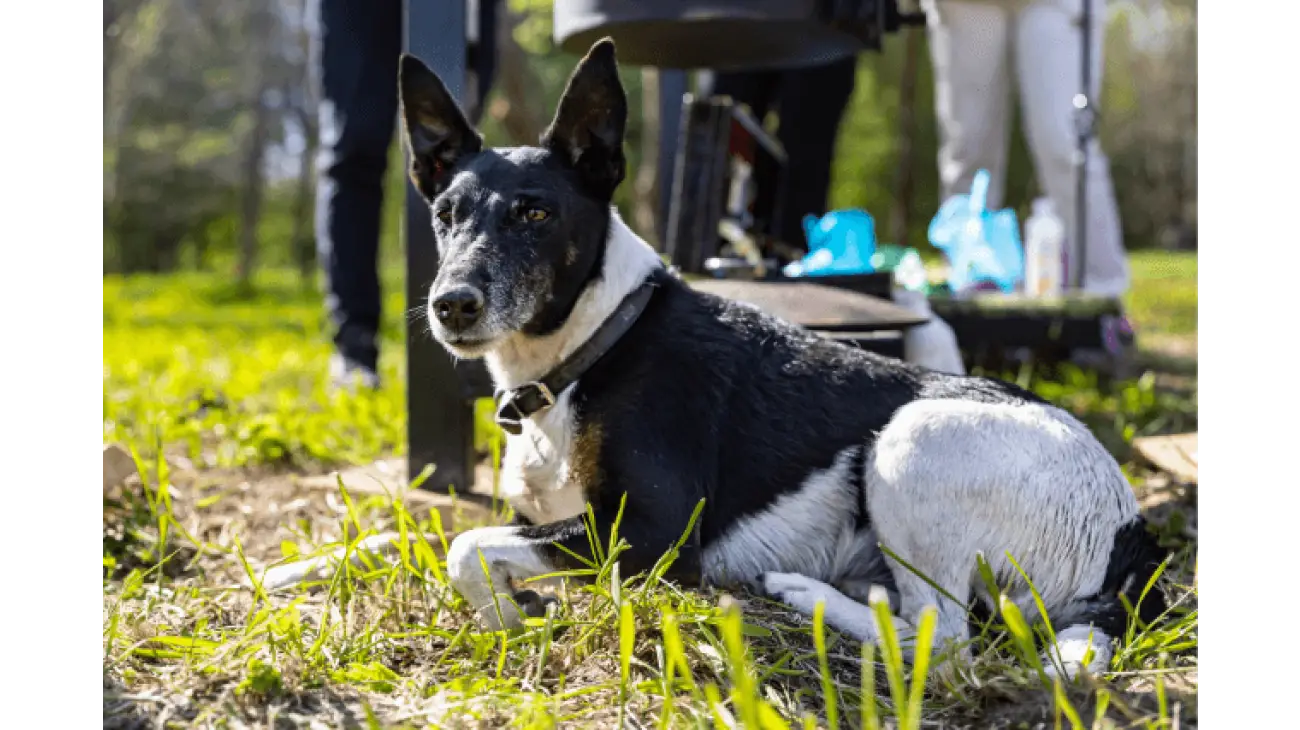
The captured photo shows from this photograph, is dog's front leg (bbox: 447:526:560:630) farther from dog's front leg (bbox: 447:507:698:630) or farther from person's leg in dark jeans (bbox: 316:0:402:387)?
person's leg in dark jeans (bbox: 316:0:402:387)

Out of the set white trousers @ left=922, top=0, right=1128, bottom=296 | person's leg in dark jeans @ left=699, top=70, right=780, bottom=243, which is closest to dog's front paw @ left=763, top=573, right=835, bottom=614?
person's leg in dark jeans @ left=699, top=70, right=780, bottom=243

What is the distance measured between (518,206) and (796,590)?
35.0 inches

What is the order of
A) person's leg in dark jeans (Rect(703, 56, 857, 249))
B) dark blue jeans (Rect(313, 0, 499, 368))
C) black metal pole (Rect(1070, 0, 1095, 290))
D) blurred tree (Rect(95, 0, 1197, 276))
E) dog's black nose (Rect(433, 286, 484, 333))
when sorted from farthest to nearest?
blurred tree (Rect(95, 0, 1197, 276))
black metal pole (Rect(1070, 0, 1095, 290))
person's leg in dark jeans (Rect(703, 56, 857, 249))
dark blue jeans (Rect(313, 0, 499, 368))
dog's black nose (Rect(433, 286, 484, 333))

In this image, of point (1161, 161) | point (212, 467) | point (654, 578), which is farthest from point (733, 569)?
point (1161, 161)

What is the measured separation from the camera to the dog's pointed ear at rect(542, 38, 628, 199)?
1895mm

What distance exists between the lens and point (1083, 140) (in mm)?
4629

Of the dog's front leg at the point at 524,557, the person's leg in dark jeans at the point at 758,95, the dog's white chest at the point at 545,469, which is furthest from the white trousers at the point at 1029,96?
the dog's front leg at the point at 524,557

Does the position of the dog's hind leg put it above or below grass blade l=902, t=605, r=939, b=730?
below

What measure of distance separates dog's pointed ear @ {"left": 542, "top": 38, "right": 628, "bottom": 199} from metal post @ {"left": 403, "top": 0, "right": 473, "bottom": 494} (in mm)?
626
